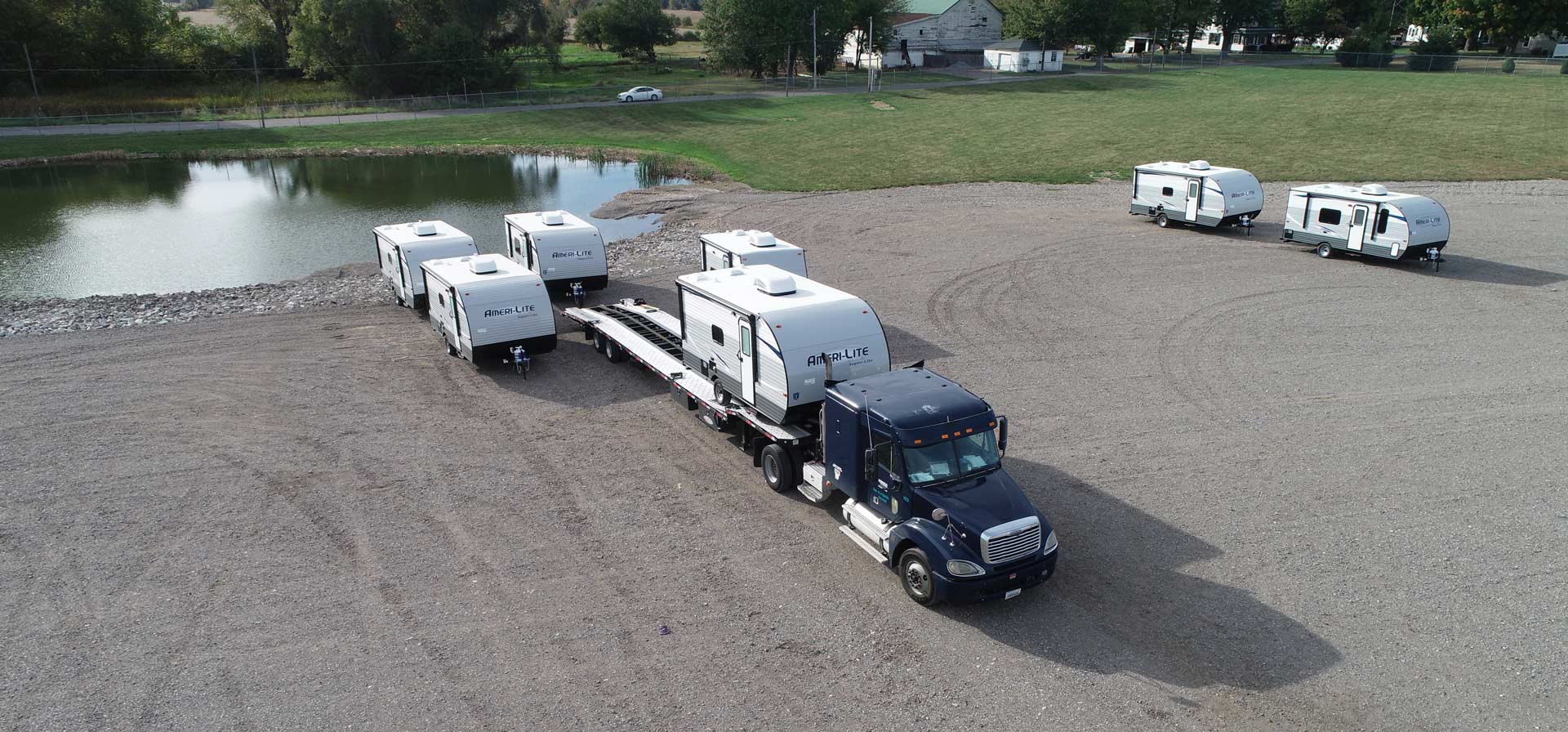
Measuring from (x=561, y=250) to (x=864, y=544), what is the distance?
16027 millimetres

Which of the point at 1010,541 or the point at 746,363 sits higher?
the point at 746,363

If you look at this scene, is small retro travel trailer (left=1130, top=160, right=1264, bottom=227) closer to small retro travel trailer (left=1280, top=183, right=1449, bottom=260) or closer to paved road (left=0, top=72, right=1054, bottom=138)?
small retro travel trailer (left=1280, top=183, right=1449, bottom=260)

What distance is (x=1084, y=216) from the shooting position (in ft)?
120

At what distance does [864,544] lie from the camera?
13.1 meters

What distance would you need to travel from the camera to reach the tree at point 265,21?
283 feet

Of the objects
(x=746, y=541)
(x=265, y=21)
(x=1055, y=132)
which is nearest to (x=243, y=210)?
(x=746, y=541)

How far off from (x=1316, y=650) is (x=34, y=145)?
7231 cm

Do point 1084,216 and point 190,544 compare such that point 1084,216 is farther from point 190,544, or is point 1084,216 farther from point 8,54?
point 8,54

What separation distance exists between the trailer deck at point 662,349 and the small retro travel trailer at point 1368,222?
22083 millimetres

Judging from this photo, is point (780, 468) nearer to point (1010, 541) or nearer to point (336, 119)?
point (1010, 541)

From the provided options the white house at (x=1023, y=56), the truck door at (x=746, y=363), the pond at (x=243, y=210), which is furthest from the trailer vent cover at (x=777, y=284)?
the white house at (x=1023, y=56)

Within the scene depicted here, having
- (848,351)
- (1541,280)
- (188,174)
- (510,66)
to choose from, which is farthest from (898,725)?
(510,66)

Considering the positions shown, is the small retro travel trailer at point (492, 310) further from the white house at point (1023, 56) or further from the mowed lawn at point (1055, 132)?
the white house at point (1023, 56)

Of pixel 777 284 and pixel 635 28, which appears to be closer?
pixel 777 284
